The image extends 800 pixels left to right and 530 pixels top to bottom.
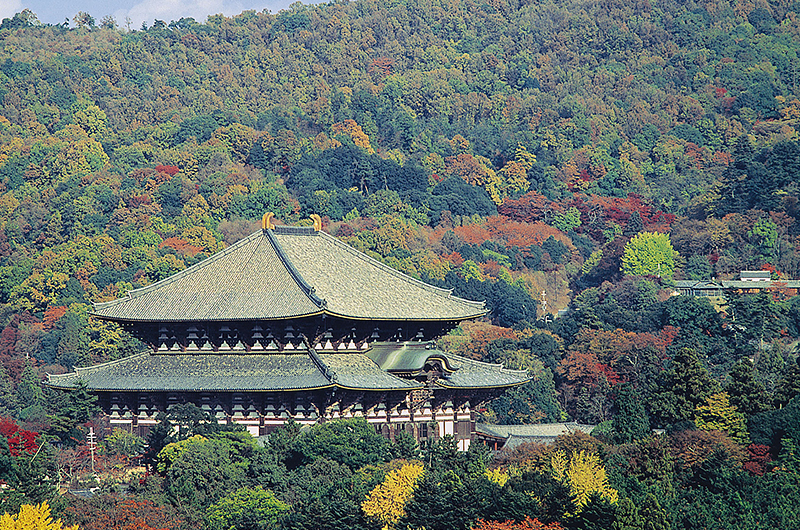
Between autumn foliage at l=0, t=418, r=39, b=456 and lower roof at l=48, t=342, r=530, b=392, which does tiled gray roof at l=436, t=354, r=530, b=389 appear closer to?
lower roof at l=48, t=342, r=530, b=392

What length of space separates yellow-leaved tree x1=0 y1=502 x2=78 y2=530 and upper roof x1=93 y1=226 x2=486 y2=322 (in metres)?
13.5

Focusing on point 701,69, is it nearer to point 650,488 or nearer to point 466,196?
point 466,196

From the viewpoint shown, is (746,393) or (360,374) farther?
(360,374)

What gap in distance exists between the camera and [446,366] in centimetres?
4859

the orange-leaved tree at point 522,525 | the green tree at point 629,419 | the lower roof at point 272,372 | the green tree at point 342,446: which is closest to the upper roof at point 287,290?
the lower roof at point 272,372

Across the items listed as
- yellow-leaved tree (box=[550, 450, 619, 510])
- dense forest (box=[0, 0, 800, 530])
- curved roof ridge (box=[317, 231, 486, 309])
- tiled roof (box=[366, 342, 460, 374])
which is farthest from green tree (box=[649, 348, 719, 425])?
curved roof ridge (box=[317, 231, 486, 309])

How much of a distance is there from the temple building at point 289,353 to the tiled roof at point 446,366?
60 millimetres

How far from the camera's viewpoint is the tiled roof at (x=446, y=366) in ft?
158

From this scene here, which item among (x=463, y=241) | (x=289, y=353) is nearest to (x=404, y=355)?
(x=289, y=353)

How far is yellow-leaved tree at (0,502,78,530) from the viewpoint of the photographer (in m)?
34.6

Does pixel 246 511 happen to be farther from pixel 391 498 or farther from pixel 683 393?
pixel 683 393

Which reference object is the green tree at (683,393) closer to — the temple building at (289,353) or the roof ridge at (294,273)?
the temple building at (289,353)

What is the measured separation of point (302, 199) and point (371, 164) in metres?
13.4

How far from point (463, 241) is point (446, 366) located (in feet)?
274
